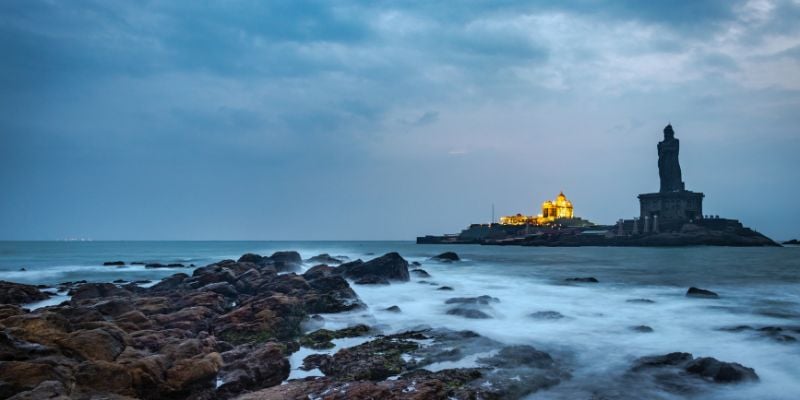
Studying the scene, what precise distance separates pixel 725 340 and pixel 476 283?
1758cm

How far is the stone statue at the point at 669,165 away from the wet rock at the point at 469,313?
15615cm

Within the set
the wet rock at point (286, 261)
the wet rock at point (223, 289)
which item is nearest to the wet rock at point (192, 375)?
the wet rock at point (223, 289)

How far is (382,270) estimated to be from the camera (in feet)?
92.5

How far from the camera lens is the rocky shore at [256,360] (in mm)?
7914

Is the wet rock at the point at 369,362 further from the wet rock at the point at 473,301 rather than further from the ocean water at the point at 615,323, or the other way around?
the wet rock at the point at 473,301

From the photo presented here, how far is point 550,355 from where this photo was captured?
11930 mm

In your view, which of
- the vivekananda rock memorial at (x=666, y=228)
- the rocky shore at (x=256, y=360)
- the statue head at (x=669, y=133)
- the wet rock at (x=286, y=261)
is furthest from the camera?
the statue head at (x=669, y=133)

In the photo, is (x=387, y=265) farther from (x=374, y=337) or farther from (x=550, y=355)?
(x=550, y=355)

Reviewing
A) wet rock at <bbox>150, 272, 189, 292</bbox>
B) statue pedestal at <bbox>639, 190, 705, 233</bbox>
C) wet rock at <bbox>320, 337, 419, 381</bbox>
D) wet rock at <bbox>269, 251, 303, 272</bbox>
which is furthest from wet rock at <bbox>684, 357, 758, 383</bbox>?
statue pedestal at <bbox>639, 190, 705, 233</bbox>

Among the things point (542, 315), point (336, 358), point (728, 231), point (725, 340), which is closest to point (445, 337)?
point (336, 358)

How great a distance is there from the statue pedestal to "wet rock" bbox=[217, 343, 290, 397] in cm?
14141

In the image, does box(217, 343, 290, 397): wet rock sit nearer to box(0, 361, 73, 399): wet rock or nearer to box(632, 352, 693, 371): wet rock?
box(0, 361, 73, 399): wet rock

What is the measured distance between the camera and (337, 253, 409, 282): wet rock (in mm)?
27934

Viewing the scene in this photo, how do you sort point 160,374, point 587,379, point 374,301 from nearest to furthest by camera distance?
point 160,374 < point 587,379 < point 374,301
